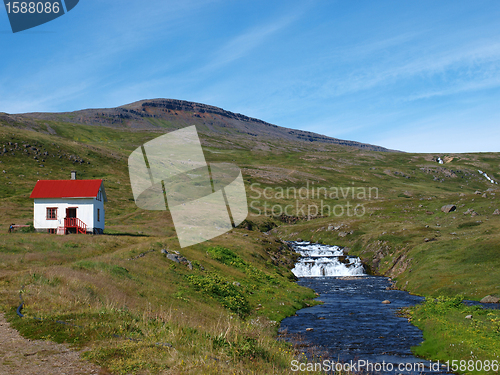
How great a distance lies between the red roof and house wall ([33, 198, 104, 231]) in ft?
2.55

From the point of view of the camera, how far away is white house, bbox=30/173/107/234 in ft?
182

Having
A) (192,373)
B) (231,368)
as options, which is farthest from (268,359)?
(192,373)

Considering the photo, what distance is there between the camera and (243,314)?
103ft

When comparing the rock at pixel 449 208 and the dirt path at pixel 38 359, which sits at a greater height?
the rock at pixel 449 208

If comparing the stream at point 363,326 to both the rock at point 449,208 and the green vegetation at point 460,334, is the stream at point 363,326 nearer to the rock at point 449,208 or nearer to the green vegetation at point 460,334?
the green vegetation at point 460,334

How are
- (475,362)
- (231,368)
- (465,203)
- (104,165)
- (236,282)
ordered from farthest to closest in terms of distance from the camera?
1. (104,165)
2. (465,203)
3. (236,282)
4. (475,362)
5. (231,368)

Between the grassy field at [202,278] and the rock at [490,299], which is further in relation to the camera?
the rock at [490,299]

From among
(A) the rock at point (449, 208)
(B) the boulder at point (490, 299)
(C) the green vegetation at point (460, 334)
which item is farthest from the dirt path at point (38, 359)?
(A) the rock at point (449, 208)

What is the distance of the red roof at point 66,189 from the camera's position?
5541 cm

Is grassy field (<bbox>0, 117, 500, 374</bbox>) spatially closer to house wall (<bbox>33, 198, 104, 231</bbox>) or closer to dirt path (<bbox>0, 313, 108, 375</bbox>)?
dirt path (<bbox>0, 313, 108, 375</bbox>)

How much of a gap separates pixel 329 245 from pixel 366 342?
6018 centimetres

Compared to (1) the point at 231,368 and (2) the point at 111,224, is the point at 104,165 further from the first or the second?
(1) the point at 231,368

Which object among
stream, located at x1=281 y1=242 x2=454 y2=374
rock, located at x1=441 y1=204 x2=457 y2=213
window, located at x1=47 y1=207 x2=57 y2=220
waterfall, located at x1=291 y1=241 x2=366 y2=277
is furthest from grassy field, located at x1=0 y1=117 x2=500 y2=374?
window, located at x1=47 y1=207 x2=57 y2=220

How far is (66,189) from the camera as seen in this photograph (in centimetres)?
5666
